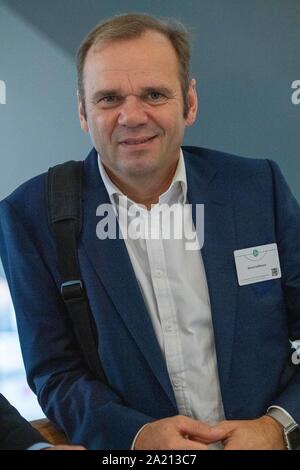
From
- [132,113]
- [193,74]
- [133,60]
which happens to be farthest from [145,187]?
[193,74]

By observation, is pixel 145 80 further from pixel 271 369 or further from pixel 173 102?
pixel 271 369

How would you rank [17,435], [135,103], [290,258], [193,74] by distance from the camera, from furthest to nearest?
[193,74]
[290,258]
[135,103]
[17,435]

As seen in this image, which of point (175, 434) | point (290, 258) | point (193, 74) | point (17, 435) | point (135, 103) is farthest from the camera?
point (193, 74)

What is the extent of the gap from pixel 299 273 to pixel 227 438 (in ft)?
1.56

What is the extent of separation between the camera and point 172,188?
5.38 ft

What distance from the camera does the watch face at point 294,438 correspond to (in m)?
1.50

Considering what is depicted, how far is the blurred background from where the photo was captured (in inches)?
71.7

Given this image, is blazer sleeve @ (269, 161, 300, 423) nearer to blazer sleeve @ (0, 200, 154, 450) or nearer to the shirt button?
the shirt button

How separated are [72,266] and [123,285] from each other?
14cm

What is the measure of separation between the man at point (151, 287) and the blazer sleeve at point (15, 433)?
20 cm

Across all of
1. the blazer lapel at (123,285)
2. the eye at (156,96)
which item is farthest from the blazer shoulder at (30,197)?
the eye at (156,96)

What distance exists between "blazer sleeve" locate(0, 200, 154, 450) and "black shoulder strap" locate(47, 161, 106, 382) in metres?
0.03

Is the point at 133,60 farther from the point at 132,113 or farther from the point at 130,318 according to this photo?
the point at 130,318
